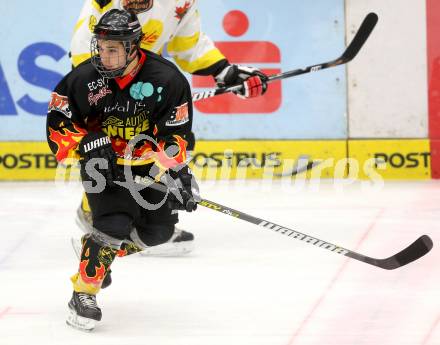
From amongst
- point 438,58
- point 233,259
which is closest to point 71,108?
point 233,259

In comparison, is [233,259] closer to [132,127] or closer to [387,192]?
[132,127]

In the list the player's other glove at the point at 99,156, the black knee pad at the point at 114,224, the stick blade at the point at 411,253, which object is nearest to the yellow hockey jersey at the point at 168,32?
the player's other glove at the point at 99,156

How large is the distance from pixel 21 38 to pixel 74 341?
3.32 metres

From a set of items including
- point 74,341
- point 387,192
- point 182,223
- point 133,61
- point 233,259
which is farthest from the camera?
point 387,192

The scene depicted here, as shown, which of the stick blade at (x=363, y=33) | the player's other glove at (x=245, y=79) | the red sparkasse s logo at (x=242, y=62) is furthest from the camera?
the red sparkasse s logo at (x=242, y=62)

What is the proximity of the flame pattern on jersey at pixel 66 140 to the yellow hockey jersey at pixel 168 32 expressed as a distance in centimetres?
109

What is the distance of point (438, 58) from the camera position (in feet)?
22.2

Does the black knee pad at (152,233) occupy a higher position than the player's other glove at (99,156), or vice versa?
the player's other glove at (99,156)

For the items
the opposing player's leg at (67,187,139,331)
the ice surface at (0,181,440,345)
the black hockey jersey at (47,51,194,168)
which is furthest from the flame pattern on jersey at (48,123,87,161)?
the ice surface at (0,181,440,345)

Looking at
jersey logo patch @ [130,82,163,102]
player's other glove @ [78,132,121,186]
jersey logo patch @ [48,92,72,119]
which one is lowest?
player's other glove @ [78,132,121,186]

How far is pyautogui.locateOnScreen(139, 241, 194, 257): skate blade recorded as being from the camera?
5254 mm

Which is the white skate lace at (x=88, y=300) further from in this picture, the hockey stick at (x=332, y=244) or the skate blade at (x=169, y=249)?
the skate blade at (x=169, y=249)

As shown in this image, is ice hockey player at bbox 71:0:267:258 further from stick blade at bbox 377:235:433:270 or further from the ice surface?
stick blade at bbox 377:235:433:270

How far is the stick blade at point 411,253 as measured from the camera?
4129mm
